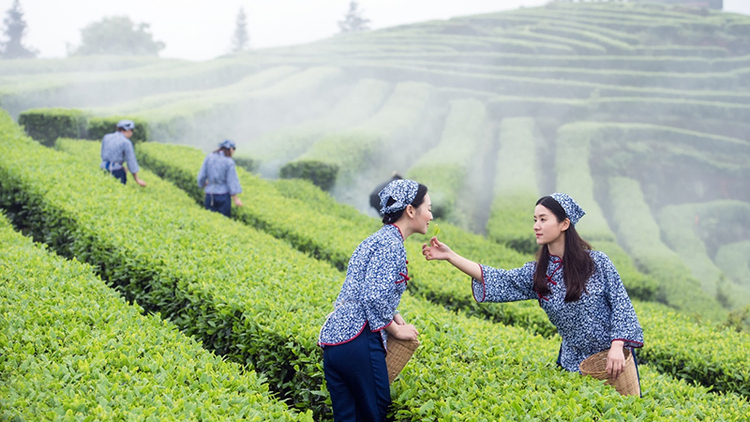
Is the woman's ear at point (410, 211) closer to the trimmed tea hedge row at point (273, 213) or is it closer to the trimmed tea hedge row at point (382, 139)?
the trimmed tea hedge row at point (273, 213)

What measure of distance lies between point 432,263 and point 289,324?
3.36m

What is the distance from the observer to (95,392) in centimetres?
256

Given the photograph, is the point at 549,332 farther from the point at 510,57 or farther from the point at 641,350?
the point at 510,57

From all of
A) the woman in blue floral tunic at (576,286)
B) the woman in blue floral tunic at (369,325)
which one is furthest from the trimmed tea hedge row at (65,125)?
the woman in blue floral tunic at (576,286)

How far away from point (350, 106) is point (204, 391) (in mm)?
19408

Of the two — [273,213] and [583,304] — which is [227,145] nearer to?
[273,213]

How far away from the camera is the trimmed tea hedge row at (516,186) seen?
1107 cm

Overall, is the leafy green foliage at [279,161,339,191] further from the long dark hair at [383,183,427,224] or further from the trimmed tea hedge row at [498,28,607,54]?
the trimmed tea hedge row at [498,28,607,54]

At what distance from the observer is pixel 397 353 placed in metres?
2.76

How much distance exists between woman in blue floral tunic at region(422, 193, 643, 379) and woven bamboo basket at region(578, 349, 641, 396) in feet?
0.20

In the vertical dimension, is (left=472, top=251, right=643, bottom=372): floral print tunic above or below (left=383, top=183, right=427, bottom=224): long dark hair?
below

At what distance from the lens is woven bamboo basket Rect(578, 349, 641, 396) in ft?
9.80

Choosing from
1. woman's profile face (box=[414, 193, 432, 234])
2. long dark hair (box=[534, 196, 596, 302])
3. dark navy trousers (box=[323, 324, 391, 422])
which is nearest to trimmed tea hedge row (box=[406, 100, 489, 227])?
long dark hair (box=[534, 196, 596, 302])

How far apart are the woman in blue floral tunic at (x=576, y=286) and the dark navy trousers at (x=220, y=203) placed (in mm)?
5947
